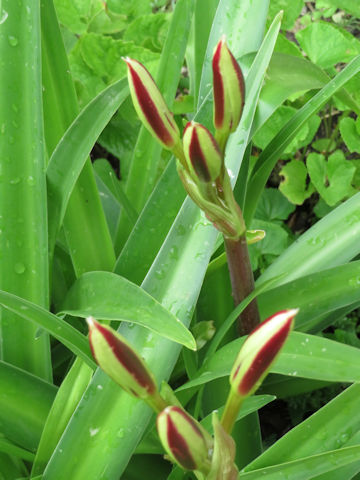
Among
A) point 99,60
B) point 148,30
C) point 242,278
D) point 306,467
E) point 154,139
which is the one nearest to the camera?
point 306,467

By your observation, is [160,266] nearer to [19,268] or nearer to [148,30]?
[19,268]

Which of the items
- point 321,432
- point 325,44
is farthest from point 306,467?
point 325,44

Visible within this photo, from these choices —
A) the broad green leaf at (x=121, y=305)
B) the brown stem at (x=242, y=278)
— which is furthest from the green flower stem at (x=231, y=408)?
the brown stem at (x=242, y=278)

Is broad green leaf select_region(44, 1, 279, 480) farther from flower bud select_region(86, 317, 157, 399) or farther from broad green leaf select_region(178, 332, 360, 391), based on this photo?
flower bud select_region(86, 317, 157, 399)

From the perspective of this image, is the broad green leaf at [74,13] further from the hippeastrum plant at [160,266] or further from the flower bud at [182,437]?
the flower bud at [182,437]

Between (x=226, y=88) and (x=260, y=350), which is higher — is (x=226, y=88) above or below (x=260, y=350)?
above

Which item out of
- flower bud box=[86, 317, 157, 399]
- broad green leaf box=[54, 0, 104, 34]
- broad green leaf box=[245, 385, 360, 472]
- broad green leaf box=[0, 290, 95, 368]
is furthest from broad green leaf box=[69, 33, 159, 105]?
flower bud box=[86, 317, 157, 399]
